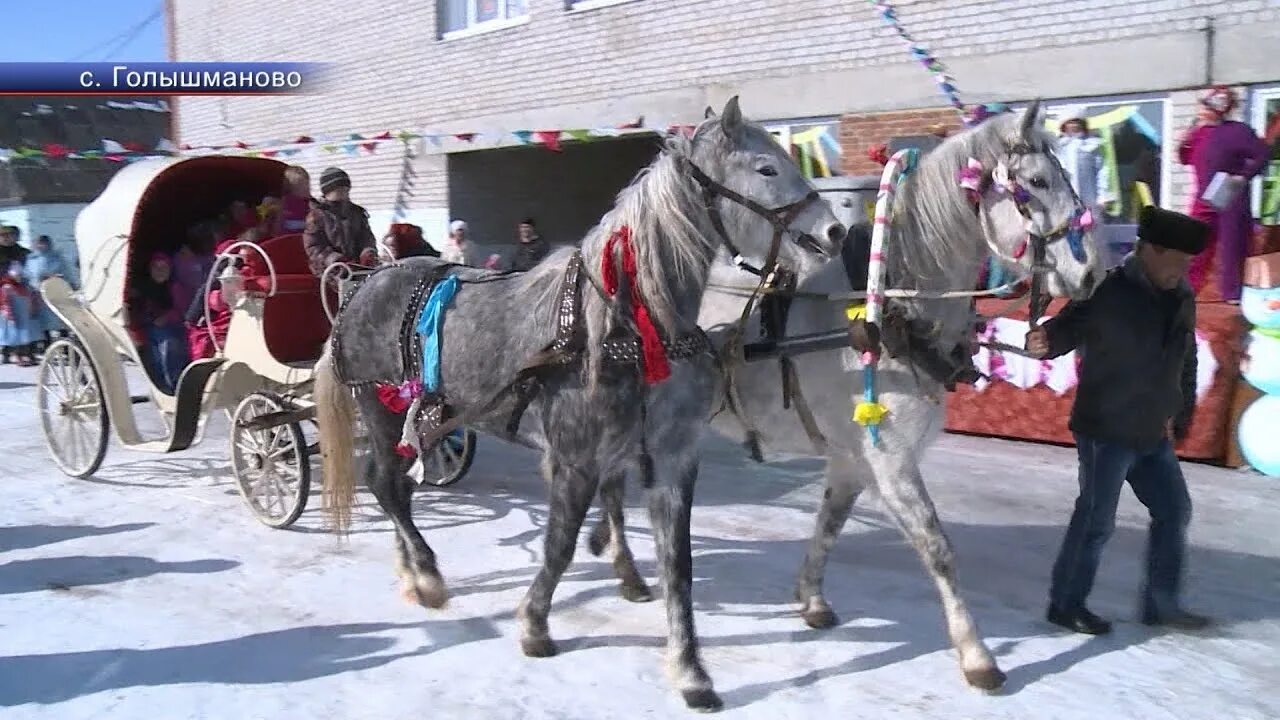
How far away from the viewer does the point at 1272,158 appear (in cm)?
705

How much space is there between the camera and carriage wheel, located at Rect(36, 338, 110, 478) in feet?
21.8

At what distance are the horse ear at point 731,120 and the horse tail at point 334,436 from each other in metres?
2.39

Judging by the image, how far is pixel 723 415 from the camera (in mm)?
Result: 4230

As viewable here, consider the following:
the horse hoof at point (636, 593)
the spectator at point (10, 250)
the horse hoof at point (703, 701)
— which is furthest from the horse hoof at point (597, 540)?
the spectator at point (10, 250)

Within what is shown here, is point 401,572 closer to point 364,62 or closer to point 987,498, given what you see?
point 987,498

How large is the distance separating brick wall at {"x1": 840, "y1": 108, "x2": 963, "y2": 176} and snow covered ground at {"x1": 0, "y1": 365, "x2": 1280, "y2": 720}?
326 centimetres

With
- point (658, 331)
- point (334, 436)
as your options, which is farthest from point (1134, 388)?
point (334, 436)

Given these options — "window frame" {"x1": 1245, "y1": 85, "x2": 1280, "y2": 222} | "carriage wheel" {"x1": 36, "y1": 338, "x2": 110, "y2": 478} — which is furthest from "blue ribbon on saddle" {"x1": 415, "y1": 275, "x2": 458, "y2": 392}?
"window frame" {"x1": 1245, "y1": 85, "x2": 1280, "y2": 222}

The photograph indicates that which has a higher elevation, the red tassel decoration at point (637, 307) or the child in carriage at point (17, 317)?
the red tassel decoration at point (637, 307)

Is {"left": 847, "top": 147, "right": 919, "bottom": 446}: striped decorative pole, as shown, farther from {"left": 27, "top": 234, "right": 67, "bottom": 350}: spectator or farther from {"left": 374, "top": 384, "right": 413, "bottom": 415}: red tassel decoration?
{"left": 27, "top": 234, "right": 67, "bottom": 350}: spectator

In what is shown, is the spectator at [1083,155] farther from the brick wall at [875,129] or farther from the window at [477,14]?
the window at [477,14]

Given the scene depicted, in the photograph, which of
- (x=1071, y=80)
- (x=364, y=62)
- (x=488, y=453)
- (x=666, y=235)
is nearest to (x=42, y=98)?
(x=364, y=62)

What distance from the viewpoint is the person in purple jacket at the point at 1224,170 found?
676 cm

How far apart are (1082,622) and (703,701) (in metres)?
1.65
